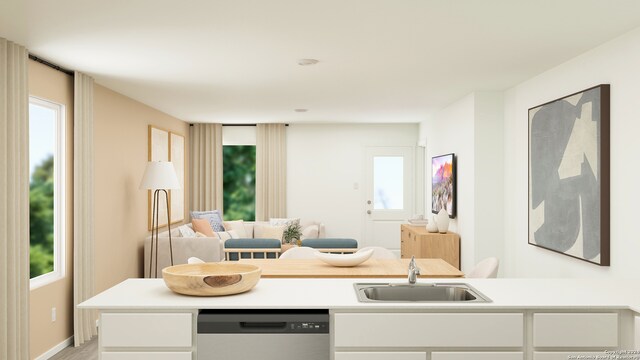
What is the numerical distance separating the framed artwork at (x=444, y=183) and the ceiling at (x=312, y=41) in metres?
1.17

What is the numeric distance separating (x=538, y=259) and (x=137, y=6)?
13.4 ft

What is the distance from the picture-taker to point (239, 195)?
13820 mm

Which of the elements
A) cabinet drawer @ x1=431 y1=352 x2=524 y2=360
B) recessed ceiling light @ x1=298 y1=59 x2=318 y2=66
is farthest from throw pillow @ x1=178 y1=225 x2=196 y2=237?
cabinet drawer @ x1=431 y1=352 x2=524 y2=360

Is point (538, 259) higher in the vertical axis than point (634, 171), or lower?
lower

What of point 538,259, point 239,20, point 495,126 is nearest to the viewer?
point 239,20

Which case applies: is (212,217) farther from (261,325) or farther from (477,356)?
(477,356)

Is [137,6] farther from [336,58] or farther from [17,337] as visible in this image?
[17,337]

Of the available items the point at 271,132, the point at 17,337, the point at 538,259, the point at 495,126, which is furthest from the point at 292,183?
the point at 17,337

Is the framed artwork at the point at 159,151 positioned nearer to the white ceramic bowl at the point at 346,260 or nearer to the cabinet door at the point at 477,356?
the white ceramic bowl at the point at 346,260

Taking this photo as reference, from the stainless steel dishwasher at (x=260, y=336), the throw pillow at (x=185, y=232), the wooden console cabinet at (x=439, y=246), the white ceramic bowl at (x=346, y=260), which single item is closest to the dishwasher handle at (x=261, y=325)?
the stainless steel dishwasher at (x=260, y=336)

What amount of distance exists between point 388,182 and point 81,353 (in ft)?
20.7

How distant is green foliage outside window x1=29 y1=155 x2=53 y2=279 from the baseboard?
65 cm

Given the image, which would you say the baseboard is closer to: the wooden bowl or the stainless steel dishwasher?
the wooden bowl

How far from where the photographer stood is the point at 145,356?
2.46 meters
